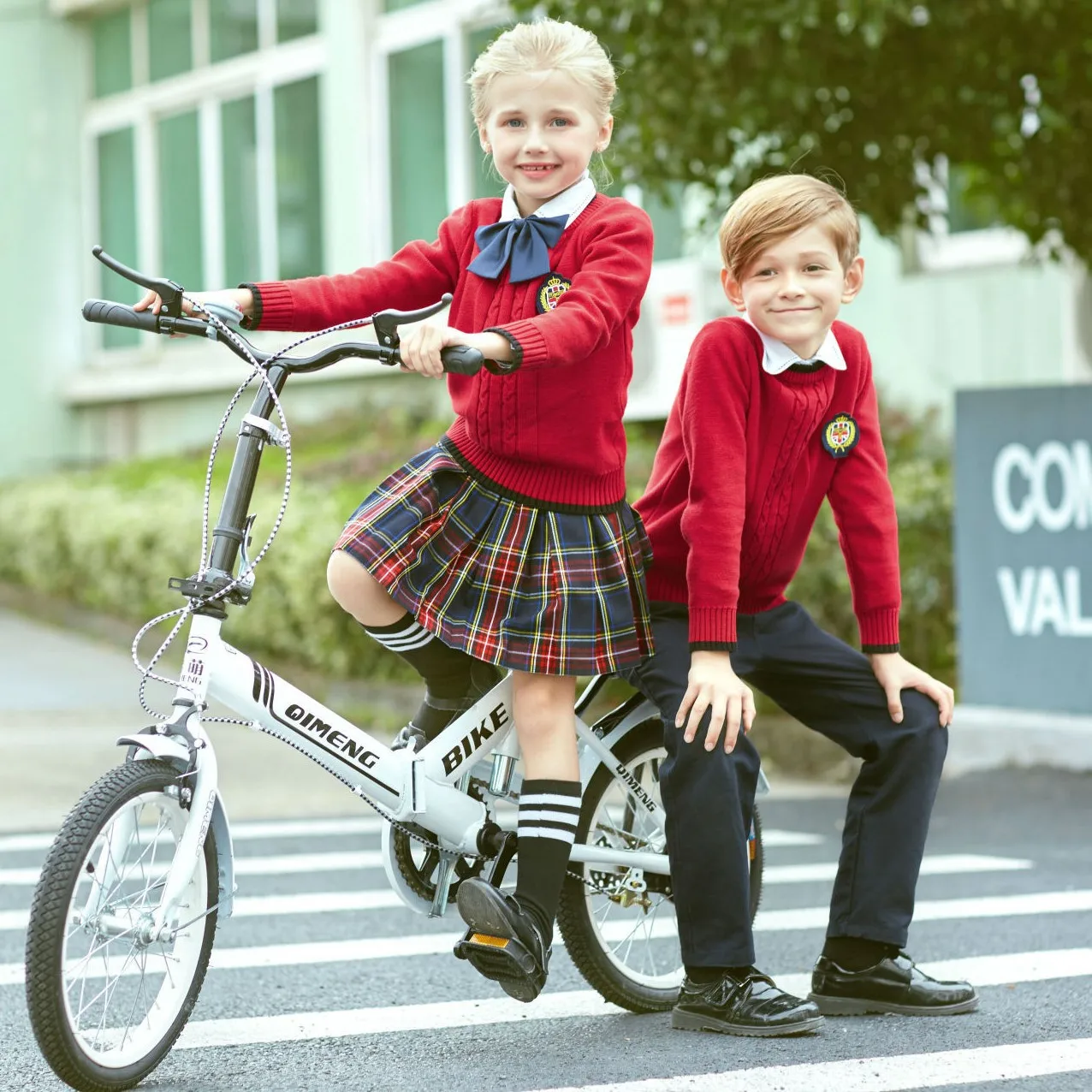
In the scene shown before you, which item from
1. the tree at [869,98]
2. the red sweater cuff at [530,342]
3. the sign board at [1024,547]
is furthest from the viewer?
the sign board at [1024,547]

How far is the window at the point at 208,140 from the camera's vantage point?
17.1 metres

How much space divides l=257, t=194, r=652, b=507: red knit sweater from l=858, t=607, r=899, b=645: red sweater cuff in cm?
63

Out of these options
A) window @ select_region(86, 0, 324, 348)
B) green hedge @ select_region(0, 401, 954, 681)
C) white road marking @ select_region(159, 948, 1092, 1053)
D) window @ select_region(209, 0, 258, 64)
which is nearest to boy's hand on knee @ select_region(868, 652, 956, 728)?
white road marking @ select_region(159, 948, 1092, 1053)

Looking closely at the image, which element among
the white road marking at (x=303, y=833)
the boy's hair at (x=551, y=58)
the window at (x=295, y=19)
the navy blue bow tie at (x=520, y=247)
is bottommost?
the white road marking at (x=303, y=833)

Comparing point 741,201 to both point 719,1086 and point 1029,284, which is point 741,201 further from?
point 1029,284

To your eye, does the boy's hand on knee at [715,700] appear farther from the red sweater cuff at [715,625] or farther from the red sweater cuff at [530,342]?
the red sweater cuff at [530,342]

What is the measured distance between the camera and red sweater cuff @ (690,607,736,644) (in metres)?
3.87

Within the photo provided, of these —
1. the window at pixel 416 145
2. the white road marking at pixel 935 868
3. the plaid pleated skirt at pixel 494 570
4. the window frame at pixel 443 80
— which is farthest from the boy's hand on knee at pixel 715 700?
the window at pixel 416 145

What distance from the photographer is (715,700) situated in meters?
3.83

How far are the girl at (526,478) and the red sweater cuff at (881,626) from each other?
0.51 m

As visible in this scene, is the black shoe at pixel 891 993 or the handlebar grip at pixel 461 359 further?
the black shoe at pixel 891 993

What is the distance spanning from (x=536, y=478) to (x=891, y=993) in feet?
4.40

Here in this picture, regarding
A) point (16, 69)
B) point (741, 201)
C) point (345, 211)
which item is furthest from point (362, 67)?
point (741, 201)

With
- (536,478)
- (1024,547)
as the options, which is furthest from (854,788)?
(1024,547)
